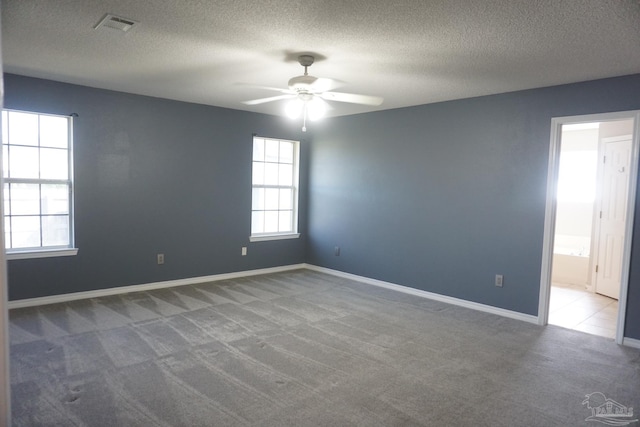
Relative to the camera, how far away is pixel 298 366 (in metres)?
3.12

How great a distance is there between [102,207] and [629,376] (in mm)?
5333

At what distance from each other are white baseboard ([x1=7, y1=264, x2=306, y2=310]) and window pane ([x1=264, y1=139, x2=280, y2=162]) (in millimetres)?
1696

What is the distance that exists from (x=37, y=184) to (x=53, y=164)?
0.27 m

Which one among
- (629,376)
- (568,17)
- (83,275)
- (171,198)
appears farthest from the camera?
(171,198)

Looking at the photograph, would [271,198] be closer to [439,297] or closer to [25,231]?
[439,297]

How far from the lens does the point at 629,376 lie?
122 inches

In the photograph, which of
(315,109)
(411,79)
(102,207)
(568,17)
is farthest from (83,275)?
(568,17)

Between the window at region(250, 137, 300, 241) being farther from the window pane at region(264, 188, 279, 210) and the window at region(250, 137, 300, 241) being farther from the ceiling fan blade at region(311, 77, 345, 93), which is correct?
the ceiling fan blade at region(311, 77, 345, 93)

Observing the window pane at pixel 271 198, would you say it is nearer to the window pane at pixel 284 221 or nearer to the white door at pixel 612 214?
the window pane at pixel 284 221

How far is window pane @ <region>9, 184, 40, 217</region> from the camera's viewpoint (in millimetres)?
4348

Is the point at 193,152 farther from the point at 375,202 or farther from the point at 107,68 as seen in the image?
the point at 375,202

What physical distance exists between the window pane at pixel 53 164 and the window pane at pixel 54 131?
0.08 m

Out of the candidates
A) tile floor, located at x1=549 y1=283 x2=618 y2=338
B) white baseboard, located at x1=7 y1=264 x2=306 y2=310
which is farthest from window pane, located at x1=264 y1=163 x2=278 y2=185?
tile floor, located at x1=549 y1=283 x2=618 y2=338

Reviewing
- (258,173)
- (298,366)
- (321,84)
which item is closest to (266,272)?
(258,173)
